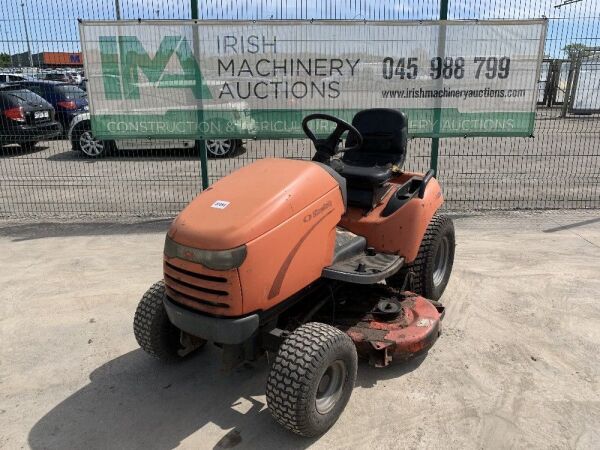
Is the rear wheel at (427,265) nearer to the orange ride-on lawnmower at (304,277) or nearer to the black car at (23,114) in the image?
the orange ride-on lawnmower at (304,277)

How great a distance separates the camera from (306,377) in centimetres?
249

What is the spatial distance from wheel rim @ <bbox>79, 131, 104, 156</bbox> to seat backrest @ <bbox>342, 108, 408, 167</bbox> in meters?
7.57

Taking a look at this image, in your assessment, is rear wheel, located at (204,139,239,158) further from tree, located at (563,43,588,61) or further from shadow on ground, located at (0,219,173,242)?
tree, located at (563,43,588,61)

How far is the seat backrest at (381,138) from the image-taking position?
402 centimetres

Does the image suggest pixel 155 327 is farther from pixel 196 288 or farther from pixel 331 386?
pixel 331 386

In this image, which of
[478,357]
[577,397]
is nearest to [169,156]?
[478,357]

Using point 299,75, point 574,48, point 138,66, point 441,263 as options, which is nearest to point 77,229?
point 138,66

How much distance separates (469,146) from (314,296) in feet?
31.7

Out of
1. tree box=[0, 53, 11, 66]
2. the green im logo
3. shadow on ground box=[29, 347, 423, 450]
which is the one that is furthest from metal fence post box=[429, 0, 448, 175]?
tree box=[0, 53, 11, 66]

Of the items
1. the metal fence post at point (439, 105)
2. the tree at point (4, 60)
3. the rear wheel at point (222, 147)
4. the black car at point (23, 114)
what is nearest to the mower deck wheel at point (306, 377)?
the metal fence post at point (439, 105)

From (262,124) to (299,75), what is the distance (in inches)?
27.9

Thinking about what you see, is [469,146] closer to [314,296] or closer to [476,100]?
[476,100]

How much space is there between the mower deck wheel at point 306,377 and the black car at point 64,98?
34.4ft

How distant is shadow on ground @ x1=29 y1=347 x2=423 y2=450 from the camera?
2709 mm
